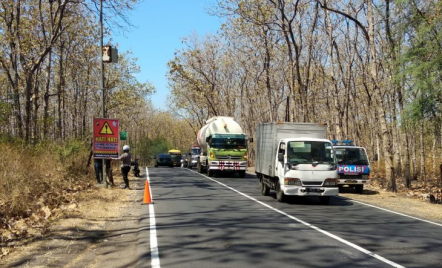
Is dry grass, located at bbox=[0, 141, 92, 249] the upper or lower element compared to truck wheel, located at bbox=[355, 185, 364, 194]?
upper

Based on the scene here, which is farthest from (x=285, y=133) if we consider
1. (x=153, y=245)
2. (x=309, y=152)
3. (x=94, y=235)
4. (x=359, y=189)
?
(x=153, y=245)

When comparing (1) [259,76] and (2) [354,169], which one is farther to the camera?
(1) [259,76]

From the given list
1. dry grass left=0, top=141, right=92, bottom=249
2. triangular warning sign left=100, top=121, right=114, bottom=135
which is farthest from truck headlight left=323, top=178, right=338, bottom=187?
triangular warning sign left=100, top=121, right=114, bottom=135

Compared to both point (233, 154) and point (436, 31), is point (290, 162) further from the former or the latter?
point (233, 154)

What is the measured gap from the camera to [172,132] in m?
118

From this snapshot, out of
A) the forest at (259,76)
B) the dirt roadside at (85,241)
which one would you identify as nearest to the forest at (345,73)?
the forest at (259,76)

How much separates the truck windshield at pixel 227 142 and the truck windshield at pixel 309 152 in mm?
12673

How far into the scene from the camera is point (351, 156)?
2005 cm

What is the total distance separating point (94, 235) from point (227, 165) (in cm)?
1835

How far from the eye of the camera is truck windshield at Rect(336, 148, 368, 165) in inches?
774

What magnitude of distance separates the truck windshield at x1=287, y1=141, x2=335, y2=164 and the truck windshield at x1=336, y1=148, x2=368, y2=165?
5034mm

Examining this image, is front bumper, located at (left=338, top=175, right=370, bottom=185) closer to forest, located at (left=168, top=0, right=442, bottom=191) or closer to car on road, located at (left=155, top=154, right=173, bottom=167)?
forest, located at (left=168, top=0, right=442, bottom=191)

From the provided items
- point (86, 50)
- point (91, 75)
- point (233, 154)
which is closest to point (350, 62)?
point (233, 154)

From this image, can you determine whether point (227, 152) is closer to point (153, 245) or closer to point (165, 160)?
point (153, 245)
